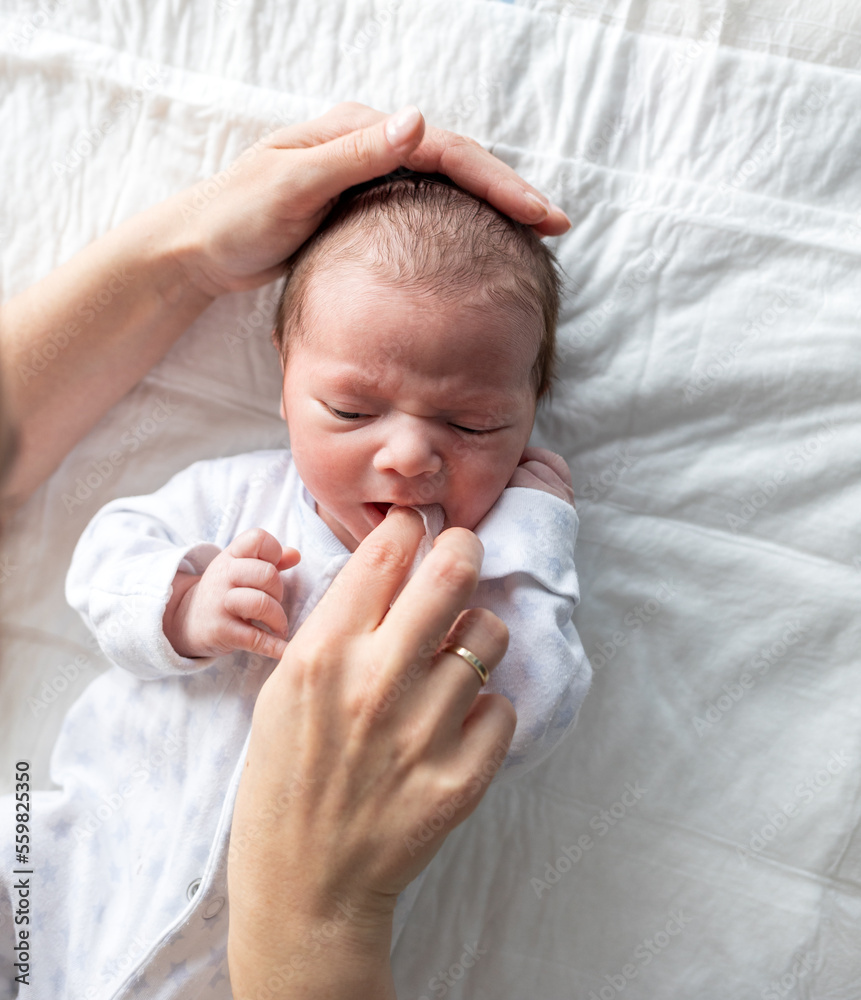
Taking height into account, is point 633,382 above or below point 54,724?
above

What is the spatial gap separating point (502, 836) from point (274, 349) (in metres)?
1.12

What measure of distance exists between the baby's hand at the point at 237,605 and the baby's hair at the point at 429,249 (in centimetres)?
39

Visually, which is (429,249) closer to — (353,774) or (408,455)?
(408,455)

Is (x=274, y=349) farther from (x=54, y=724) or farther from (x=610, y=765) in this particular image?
(x=610, y=765)

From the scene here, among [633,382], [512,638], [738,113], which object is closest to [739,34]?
[738,113]

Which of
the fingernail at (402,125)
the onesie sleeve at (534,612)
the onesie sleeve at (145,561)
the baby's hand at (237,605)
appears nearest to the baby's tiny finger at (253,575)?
the baby's hand at (237,605)

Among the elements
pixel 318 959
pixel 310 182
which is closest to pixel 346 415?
pixel 310 182

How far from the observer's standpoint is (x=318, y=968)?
1.06m

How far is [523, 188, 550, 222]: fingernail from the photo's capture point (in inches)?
53.9

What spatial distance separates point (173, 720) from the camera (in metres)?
1.51

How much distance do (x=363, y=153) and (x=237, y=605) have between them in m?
0.79

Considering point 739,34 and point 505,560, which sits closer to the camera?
point 505,560

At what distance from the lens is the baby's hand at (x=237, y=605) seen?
51.9 inches

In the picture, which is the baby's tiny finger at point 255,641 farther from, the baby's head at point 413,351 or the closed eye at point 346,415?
the closed eye at point 346,415
